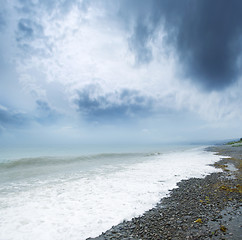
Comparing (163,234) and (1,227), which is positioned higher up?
(1,227)

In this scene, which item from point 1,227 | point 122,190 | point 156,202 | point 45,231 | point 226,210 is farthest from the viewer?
point 122,190

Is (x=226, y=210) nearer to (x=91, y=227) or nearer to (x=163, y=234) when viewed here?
(x=163, y=234)

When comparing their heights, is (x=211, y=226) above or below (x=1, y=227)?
below

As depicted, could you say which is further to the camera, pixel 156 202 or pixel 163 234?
pixel 156 202

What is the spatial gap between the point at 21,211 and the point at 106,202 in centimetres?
513

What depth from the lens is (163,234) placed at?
6133mm

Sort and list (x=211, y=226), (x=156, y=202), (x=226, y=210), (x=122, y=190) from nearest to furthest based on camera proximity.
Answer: (x=211, y=226)
(x=226, y=210)
(x=156, y=202)
(x=122, y=190)

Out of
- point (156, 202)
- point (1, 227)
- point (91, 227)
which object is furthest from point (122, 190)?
point (1, 227)

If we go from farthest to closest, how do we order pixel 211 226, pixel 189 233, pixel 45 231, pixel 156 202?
pixel 156 202
pixel 45 231
pixel 211 226
pixel 189 233

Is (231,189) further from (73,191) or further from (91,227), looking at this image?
(73,191)

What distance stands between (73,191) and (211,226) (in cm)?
1032

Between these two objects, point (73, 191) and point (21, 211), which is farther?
point (73, 191)

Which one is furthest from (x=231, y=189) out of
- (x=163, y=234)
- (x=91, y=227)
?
(x=91, y=227)

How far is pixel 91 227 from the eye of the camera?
7.19 meters
